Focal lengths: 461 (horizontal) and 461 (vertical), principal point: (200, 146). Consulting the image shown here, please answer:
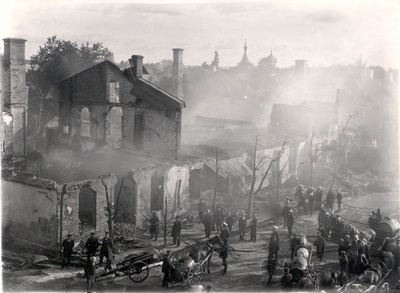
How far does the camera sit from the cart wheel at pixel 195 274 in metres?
16.2

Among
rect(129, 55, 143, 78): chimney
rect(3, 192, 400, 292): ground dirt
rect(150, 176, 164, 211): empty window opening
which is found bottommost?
rect(3, 192, 400, 292): ground dirt

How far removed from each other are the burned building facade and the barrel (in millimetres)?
13359

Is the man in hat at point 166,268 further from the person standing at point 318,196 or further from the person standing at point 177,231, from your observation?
the person standing at point 318,196

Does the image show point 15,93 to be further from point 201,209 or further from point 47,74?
point 47,74

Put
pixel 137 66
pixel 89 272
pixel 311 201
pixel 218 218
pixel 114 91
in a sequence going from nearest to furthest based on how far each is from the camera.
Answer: pixel 89 272 < pixel 218 218 < pixel 311 201 < pixel 137 66 < pixel 114 91

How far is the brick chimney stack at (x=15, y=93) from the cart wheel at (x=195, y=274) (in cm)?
1889

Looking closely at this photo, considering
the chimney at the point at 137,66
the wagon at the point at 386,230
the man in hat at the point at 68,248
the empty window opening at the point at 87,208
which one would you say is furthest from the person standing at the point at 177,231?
the chimney at the point at 137,66

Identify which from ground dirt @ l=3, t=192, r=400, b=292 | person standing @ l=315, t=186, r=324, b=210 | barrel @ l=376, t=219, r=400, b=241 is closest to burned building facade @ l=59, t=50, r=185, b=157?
ground dirt @ l=3, t=192, r=400, b=292

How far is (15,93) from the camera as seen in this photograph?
103 feet

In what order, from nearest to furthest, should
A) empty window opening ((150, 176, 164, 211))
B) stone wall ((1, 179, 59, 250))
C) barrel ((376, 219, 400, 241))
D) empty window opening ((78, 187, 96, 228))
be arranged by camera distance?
stone wall ((1, 179, 59, 250)), barrel ((376, 219, 400, 241)), empty window opening ((78, 187, 96, 228)), empty window opening ((150, 176, 164, 211))

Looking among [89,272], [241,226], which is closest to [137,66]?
[241,226]

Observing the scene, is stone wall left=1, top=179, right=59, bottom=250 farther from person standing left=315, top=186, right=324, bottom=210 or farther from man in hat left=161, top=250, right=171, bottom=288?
person standing left=315, top=186, right=324, bottom=210

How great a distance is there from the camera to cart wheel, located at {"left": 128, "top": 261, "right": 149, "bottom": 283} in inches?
651

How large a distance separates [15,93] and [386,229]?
80.4 ft
